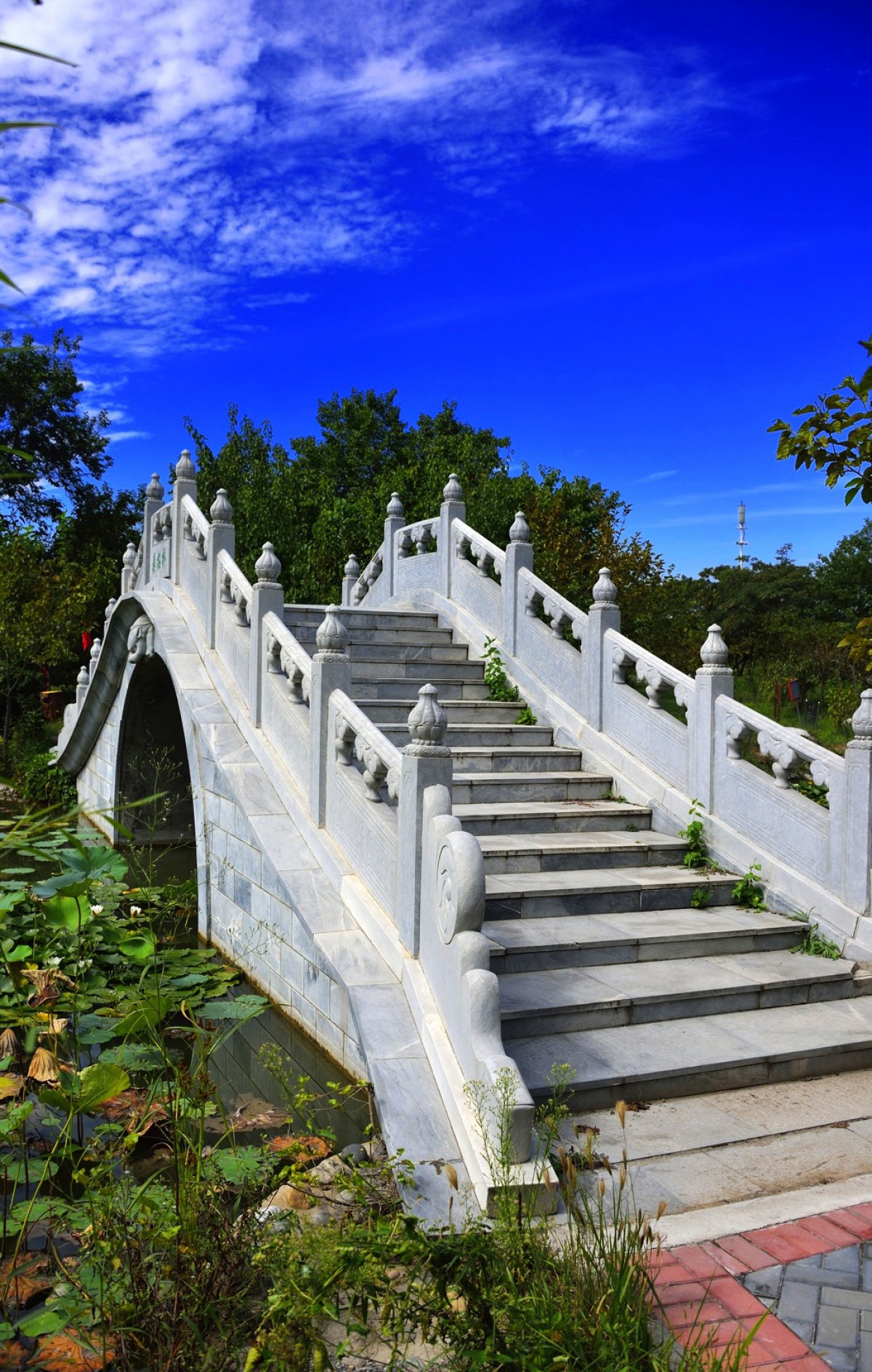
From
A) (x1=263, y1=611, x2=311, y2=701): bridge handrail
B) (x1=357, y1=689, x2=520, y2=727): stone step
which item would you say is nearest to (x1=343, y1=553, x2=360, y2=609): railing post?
(x1=357, y1=689, x2=520, y2=727): stone step

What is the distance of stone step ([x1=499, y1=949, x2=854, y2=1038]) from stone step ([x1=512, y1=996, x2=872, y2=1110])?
60 mm

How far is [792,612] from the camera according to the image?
3541cm

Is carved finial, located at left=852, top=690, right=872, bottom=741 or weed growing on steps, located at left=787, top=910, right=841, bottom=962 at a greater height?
carved finial, located at left=852, top=690, right=872, bottom=741

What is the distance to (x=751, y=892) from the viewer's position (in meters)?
6.81

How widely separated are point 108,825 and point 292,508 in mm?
8544

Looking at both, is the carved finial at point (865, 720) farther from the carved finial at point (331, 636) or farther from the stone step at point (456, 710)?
the stone step at point (456, 710)

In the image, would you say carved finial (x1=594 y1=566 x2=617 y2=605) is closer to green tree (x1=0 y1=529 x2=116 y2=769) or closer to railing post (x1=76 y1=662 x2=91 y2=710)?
railing post (x1=76 y1=662 x2=91 y2=710)

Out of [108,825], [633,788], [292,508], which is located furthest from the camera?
[292,508]

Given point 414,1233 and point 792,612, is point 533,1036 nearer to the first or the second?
point 414,1233

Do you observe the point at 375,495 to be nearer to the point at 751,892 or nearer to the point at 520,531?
the point at 520,531

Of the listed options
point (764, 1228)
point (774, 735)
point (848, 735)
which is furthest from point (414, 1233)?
point (848, 735)

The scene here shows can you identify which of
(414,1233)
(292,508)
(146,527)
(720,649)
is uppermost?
(292,508)

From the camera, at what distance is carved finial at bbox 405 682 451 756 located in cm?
540

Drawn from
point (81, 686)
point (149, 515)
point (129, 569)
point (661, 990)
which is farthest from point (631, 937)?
point (81, 686)
